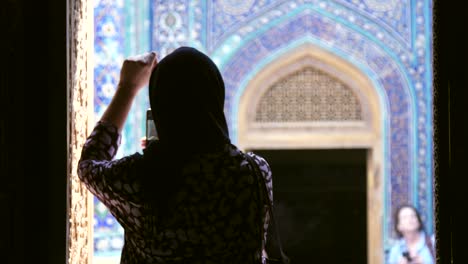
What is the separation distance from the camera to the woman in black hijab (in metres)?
1.15

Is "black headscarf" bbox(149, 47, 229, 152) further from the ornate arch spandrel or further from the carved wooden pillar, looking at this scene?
the ornate arch spandrel

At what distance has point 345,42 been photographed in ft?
18.0

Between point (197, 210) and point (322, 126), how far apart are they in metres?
4.52

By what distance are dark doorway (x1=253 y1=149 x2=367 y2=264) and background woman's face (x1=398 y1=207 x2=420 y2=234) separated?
59.3 inches

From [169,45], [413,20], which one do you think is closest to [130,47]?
[169,45]

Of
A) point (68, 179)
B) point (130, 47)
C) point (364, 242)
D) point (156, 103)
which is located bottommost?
point (364, 242)

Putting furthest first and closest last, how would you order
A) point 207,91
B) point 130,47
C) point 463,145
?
1. point 130,47
2. point 463,145
3. point 207,91

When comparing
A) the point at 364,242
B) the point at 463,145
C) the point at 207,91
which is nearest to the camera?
the point at 207,91

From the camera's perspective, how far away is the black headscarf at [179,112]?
1149 millimetres

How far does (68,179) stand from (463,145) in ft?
2.19

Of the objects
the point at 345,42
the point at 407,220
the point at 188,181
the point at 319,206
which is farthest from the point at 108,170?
the point at 319,206
